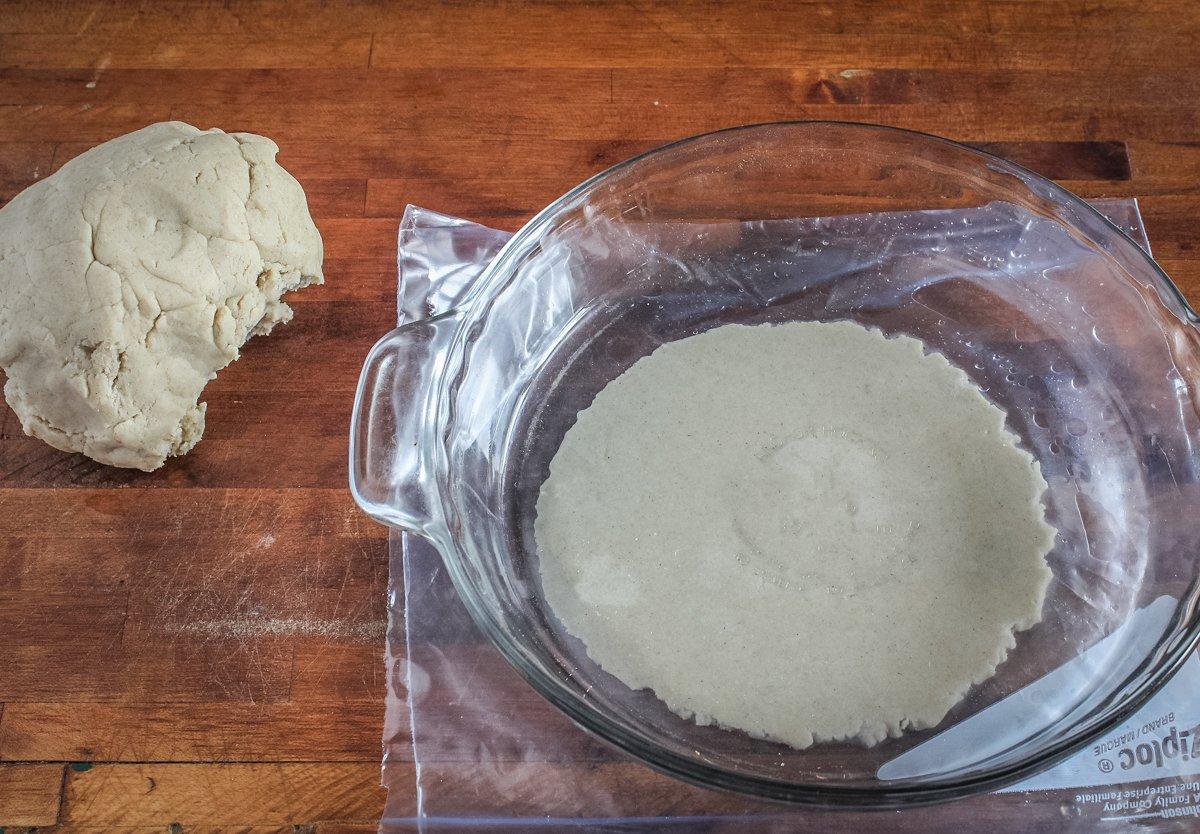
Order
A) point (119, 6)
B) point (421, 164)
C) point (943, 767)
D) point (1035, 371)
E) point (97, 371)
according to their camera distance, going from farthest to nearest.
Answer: point (119, 6)
point (421, 164)
point (1035, 371)
point (97, 371)
point (943, 767)

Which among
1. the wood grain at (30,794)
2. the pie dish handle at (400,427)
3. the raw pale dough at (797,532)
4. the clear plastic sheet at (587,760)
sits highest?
the pie dish handle at (400,427)

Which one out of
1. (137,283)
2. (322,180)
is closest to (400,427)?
(137,283)

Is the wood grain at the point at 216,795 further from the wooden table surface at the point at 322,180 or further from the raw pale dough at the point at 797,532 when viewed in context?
the raw pale dough at the point at 797,532

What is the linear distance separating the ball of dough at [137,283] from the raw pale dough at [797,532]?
1.06 feet

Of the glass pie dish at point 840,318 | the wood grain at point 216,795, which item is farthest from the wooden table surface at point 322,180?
the glass pie dish at point 840,318

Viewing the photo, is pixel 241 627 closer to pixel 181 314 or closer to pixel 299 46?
pixel 181 314

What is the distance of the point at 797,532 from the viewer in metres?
0.91

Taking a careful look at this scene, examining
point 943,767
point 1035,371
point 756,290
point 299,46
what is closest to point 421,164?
point 299,46

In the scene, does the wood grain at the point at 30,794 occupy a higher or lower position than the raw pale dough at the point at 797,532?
lower

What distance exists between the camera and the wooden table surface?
35.4 inches

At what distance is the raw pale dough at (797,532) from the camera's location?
0.85 m

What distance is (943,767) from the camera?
822 millimetres

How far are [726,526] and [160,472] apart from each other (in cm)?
51

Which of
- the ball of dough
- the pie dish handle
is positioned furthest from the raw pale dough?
the ball of dough
